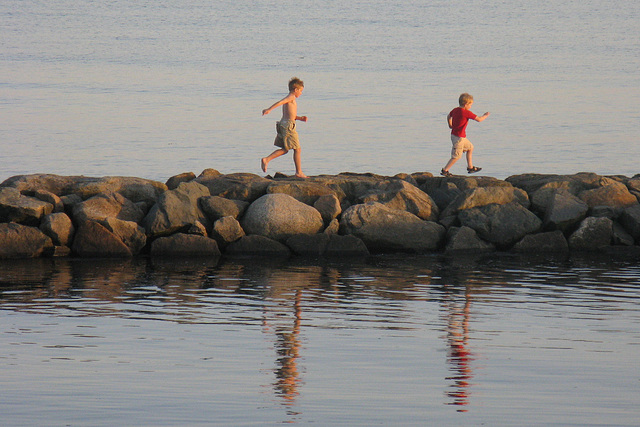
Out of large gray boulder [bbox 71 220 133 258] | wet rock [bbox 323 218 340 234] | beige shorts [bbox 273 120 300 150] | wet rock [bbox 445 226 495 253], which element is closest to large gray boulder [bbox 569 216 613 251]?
wet rock [bbox 445 226 495 253]

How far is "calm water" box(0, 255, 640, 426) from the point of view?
689cm

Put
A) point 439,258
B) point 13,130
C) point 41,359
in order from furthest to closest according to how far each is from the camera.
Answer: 1. point 13,130
2. point 439,258
3. point 41,359

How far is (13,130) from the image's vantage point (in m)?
26.0

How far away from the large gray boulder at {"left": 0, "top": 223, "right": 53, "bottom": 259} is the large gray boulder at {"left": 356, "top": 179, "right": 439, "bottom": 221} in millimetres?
4206

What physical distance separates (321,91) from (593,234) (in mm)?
19792

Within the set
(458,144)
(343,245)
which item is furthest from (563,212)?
(343,245)

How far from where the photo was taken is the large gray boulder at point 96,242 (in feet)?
43.8

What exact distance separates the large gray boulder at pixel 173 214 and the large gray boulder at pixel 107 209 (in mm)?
204

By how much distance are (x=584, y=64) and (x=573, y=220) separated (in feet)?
97.5

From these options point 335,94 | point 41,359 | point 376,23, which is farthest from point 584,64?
point 41,359

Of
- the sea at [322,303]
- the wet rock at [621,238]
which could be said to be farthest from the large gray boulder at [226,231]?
the wet rock at [621,238]

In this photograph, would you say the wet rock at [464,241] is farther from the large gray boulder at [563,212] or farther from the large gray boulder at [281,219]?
the large gray boulder at [281,219]

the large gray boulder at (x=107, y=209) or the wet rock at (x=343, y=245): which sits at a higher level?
the large gray boulder at (x=107, y=209)

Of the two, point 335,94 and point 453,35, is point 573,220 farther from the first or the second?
point 453,35
